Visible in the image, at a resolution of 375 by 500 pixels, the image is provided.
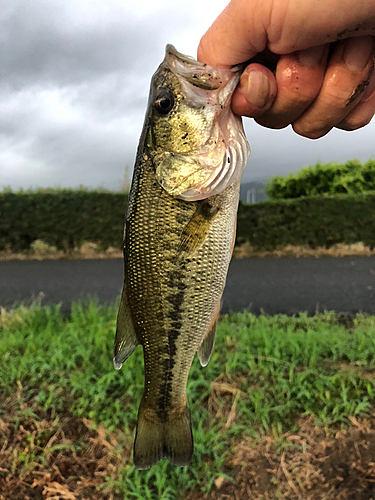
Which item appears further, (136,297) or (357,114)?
(357,114)

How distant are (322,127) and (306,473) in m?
2.48

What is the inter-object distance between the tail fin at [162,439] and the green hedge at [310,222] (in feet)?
33.5

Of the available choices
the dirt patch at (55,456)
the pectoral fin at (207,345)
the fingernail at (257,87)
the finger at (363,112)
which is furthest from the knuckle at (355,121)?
the dirt patch at (55,456)

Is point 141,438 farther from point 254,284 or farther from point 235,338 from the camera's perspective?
point 254,284

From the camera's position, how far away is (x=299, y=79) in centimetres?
162

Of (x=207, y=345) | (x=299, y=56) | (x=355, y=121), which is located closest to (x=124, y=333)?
(x=207, y=345)

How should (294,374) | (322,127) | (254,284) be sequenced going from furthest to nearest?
(254,284) → (294,374) → (322,127)

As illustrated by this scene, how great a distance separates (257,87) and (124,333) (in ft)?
4.14

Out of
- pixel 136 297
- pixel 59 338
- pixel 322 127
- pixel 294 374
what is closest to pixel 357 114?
pixel 322 127

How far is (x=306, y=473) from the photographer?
8.91 feet

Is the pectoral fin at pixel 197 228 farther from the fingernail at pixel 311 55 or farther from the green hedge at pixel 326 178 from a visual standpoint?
the green hedge at pixel 326 178

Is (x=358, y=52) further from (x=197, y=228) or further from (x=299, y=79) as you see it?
(x=197, y=228)

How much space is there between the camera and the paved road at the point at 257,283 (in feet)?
21.9

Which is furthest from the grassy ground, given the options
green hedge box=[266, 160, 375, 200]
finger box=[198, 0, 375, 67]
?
green hedge box=[266, 160, 375, 200]
